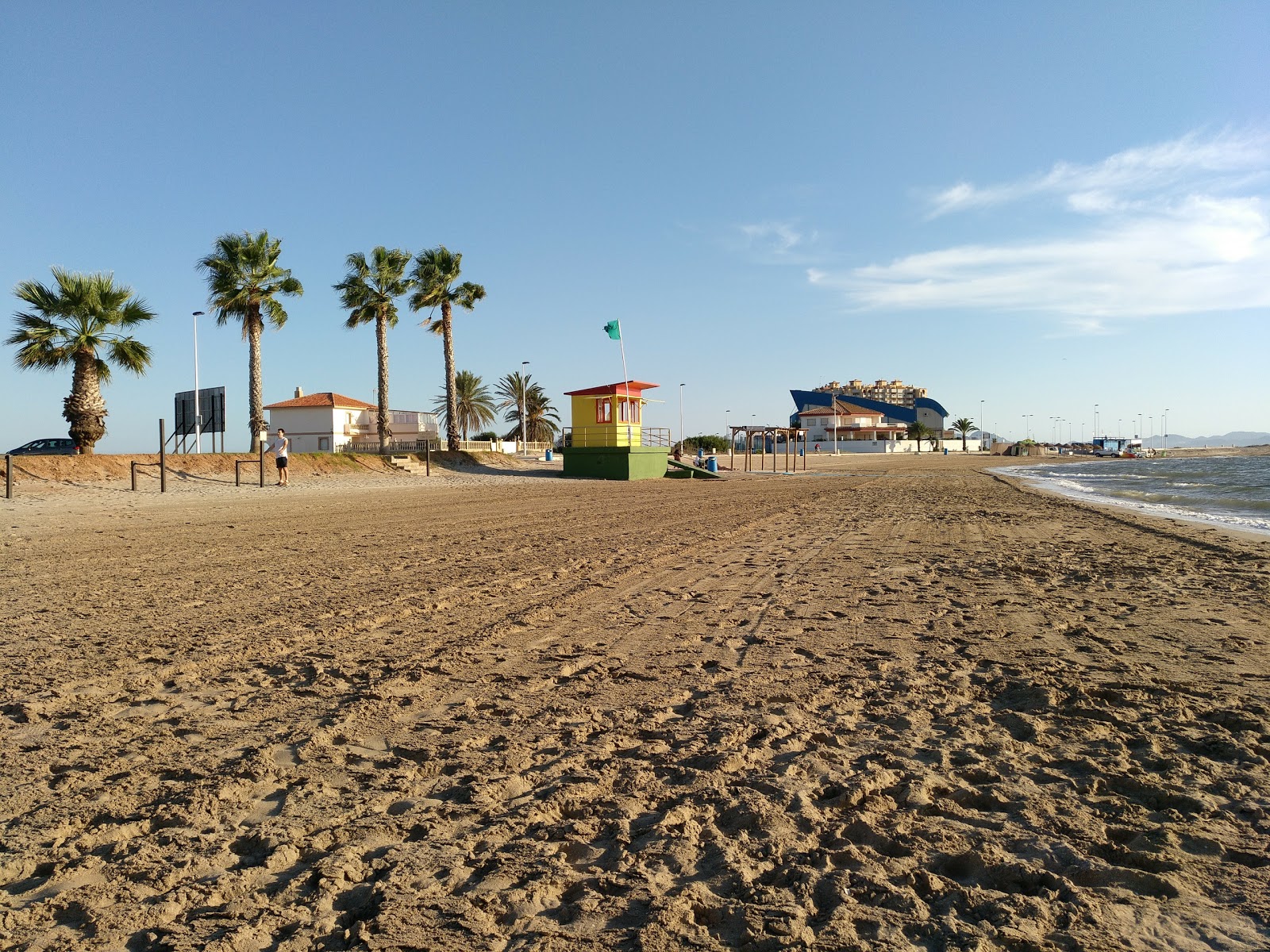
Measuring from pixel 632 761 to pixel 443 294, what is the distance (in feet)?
118

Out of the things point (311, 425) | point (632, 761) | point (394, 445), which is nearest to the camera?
point (632, 761)

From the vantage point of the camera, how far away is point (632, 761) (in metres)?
3.37

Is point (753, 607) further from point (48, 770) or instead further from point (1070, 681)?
point (48, 770)

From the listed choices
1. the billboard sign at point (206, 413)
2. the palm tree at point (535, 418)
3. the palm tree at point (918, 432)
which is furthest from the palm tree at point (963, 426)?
the billboard sign at point (206, 413)

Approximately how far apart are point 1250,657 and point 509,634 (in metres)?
4.65

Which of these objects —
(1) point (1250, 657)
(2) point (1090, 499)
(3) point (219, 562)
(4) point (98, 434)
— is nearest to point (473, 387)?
(4) point (98, 434)

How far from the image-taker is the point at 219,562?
8422mm

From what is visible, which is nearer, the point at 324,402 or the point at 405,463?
the point at 405,463

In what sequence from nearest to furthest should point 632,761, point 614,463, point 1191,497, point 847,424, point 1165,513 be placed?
1. point 632,761
2. point 1165,513
3. point 1191,497
4. point 614,463
5. point 847,424

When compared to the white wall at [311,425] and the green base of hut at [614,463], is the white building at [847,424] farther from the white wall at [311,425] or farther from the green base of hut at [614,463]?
the green base of hut at [614,463]

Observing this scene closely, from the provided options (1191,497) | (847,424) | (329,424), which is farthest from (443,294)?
(847,424)

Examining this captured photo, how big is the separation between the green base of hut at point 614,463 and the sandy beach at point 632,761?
2238 cm

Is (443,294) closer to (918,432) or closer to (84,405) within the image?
(84,405)

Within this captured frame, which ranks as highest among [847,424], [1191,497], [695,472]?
[847,424]
